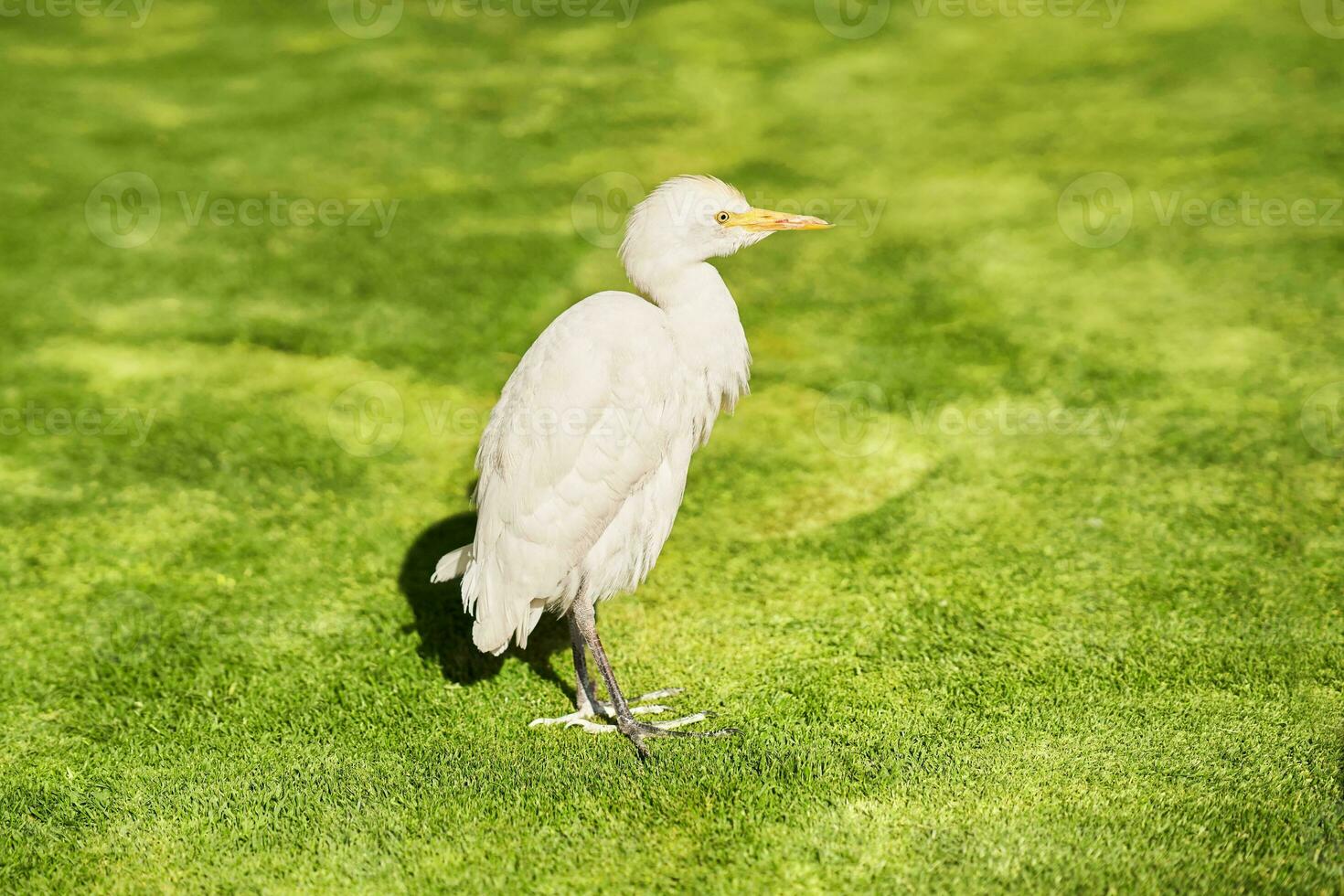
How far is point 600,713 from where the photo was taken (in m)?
4.41

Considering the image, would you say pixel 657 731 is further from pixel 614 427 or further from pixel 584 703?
pixel 614 427

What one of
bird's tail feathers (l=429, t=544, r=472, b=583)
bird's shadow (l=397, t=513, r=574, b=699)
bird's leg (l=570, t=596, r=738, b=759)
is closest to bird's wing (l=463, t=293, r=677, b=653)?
bird's leg (l=570, t=596, r=738, b=759)

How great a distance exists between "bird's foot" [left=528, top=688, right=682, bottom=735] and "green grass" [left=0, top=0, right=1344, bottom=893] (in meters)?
0.12

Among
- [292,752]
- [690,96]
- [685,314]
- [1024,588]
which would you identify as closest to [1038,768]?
[1024,588]

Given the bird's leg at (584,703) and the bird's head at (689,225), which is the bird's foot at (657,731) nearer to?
the bird's leg at (584,703)

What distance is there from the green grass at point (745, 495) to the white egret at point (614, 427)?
1.93 ft

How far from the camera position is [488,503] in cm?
421

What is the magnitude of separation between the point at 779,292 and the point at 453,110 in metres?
4.49

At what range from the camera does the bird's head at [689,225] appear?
414 centimetres

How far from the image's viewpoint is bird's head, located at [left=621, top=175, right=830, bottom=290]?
414 cm

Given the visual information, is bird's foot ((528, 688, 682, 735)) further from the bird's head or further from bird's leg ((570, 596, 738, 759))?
the bird's head

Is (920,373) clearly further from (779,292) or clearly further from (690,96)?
(690,96)

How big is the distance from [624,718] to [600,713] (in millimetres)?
249

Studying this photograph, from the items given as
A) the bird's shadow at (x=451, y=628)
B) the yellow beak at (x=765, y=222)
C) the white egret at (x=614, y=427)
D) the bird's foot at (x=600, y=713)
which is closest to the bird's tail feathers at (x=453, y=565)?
the white egret at (x=614, y=427)
